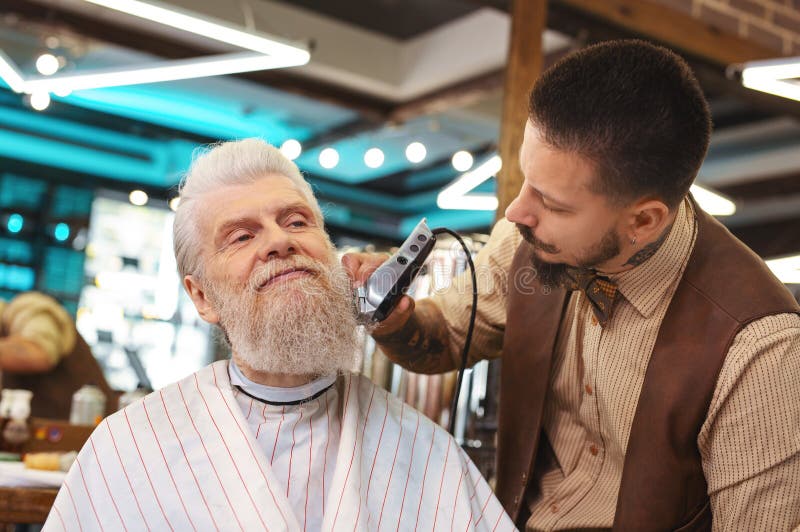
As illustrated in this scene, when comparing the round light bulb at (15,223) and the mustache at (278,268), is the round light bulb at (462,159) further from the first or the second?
the mustache at (278,268)

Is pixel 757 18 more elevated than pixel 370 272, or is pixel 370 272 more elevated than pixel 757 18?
pixel 757 18

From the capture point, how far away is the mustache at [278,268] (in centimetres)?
178

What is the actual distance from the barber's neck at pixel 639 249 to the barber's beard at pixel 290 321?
568mm

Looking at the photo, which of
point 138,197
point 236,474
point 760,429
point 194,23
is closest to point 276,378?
point 236,474

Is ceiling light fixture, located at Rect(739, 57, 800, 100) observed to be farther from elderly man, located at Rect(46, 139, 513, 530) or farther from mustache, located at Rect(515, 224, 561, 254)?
elderly man, located at Rect(46, 139, 513, 530)

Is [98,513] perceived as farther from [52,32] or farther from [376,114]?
[376,114]

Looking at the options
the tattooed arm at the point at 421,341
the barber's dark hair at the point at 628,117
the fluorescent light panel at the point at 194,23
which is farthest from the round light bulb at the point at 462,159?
the barber's dark hair at the point at 628,117

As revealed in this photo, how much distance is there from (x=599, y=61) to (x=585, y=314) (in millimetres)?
634

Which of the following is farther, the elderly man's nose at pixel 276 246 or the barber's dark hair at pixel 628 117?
the elderly man's nose at pixel 276 246

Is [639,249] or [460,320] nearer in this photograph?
[639,249]

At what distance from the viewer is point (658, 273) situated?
1.87 m

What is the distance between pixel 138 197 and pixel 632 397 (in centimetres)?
818

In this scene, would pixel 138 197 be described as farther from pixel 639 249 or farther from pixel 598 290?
pixel 639 249

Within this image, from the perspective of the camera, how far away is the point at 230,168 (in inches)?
74.9
